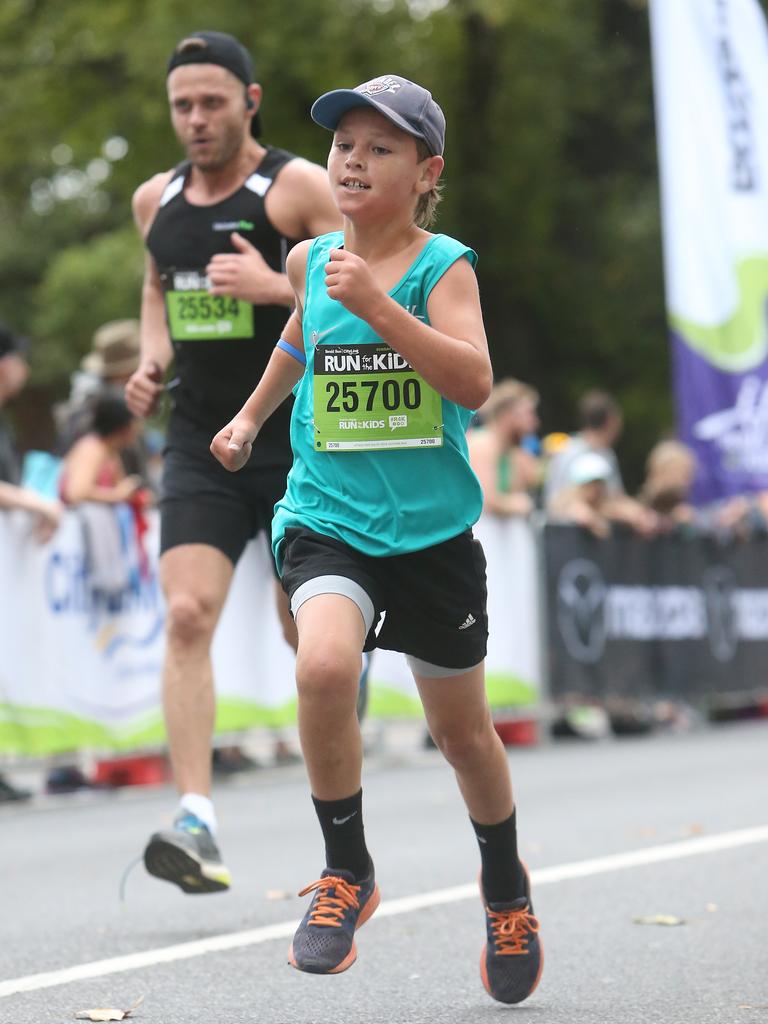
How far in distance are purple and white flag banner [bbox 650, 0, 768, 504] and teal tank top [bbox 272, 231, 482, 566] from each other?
10522 mm

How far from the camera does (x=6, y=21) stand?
2752 cm

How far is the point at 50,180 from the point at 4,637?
91.1 feet

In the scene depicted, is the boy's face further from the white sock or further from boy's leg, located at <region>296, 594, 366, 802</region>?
the white sock

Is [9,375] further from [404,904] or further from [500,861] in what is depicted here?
[500,861]

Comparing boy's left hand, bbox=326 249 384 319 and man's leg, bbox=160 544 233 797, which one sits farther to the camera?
man's leg, bbox=160 544 233 797

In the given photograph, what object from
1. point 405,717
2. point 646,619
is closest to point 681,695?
point 646,619

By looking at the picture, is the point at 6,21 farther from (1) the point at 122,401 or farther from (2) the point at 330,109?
(2) the point at 330,109

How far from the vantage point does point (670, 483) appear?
14820mm

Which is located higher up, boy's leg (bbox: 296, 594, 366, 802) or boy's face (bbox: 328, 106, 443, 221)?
boy's face (bbox: 328, 106, 443, 221)

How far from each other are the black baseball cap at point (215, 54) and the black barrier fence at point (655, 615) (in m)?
7.35

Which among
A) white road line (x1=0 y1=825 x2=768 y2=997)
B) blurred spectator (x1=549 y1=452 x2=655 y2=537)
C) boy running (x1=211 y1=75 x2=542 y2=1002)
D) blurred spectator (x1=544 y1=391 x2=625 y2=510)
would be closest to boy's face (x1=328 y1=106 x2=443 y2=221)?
boy running (x1=211 y1=75 x2=542 y2=1002)

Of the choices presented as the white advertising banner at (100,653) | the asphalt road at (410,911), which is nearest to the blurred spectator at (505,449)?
the white advertising banner at (100,653)

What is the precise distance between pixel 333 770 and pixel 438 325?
94 centimetres

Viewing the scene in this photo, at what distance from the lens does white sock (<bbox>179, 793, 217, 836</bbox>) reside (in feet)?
19.1
